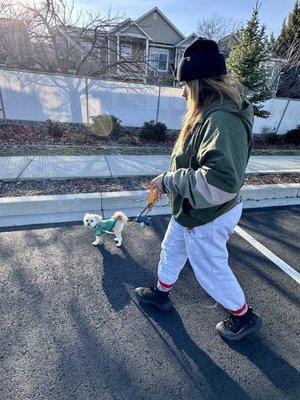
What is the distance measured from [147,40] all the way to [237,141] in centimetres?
2389

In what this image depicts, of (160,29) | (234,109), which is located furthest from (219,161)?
(160,29)

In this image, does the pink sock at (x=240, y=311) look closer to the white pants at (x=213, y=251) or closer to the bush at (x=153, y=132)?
the white pants at (x=213, y=251)

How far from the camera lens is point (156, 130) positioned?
27.0 ft

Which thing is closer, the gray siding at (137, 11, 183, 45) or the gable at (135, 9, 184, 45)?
the gable at (135, 9, 184, 45)

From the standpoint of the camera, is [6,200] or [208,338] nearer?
[208,338]

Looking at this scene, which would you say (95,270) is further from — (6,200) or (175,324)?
(6,200)

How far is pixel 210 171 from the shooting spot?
1562 millimetres

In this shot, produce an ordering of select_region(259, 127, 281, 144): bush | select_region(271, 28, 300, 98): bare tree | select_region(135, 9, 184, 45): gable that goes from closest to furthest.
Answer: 1. select_region(259, 127, 281, 144): bush
2. select_region(271, 28, 300, 98): bare tree
3. select_region(135, 9, 184, 45): gable

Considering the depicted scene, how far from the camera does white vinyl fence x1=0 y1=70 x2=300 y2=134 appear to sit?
849 cm

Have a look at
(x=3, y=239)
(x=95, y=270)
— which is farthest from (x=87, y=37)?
(x=95, y=270)

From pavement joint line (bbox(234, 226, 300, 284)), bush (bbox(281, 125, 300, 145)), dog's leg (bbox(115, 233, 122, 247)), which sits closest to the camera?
pavement joint line (bbox(234, 226, 300, 284))

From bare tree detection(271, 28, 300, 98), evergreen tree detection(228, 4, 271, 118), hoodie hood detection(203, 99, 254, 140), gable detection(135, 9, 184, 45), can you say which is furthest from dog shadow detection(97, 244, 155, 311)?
gable detection(135, 9, 184, 45)

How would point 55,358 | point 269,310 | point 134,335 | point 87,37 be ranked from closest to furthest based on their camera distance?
point 55,358, point 134,335, point 269,310, point 87,37

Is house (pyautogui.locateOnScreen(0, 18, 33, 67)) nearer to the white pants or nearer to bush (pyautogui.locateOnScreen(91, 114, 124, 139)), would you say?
bush (pyautogui.locateOnScreen(91, 114, 124, 139))
